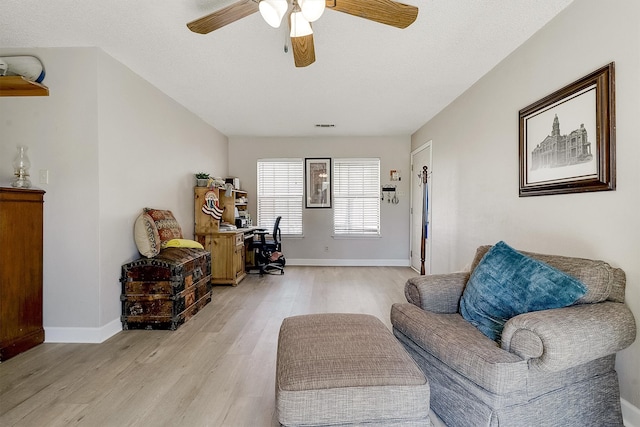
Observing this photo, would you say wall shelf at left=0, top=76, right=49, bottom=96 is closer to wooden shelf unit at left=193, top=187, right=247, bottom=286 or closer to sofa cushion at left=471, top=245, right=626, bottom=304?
wooden shelf unit at left=193, top=187, right=247, bottom=286

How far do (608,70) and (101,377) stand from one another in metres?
3.73

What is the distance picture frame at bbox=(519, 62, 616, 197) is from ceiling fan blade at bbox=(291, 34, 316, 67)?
1.76 m

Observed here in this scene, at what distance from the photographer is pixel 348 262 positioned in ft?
19.9

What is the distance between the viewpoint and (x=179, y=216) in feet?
13.6

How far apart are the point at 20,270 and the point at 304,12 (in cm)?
290

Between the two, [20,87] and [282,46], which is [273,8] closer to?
[282,46]

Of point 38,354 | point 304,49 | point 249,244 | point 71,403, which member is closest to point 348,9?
point 304,49

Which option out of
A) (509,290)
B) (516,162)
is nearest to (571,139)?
(516,162)

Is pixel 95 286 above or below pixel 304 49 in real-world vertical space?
below

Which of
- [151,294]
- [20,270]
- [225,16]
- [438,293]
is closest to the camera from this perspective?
[225,16]

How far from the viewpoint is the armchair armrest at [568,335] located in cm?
126

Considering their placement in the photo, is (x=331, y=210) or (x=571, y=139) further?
(x=331, y=210)

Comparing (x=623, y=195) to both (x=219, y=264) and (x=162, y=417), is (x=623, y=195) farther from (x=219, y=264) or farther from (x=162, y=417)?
(x=219, y=264)

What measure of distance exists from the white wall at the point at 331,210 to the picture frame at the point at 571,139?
346 centimetres
